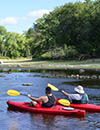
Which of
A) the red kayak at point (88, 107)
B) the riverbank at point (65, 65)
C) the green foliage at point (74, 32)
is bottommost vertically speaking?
the red kayak at point (88, 107)

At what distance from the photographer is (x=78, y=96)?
12.9 m

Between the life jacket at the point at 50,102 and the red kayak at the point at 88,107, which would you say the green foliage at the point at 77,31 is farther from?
the life jacket at the point at 50,102

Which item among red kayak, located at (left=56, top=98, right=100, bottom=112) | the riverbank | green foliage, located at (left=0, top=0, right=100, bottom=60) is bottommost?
red kayak, located at (left=56, top=98, right=100, bottom=112)

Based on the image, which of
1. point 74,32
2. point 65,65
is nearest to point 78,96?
point 65,65

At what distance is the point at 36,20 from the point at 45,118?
64.5 meters

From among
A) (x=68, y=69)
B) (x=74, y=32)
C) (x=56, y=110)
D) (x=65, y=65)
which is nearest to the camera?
(x=56, y=110)

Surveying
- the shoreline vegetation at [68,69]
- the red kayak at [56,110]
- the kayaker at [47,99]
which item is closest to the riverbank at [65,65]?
the shoreline vegetation at [68,69]

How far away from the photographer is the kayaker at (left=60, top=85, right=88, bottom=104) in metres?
12.9

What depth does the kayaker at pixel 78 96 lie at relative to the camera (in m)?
12.9

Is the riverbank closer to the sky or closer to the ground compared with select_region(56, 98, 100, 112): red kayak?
closer to the sky

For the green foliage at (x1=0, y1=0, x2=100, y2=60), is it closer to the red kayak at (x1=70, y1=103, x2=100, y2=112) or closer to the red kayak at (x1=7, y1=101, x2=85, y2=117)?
the red kayak at (x1=70, y1=103, x2=100, y2=112)

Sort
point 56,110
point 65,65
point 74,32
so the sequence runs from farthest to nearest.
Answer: point 74,32
point 65,65
point 56,110

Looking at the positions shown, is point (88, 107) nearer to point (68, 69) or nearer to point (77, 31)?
point (68, 69)

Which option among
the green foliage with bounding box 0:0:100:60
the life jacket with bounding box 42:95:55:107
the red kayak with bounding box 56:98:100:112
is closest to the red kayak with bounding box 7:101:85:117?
the life jacket with bounding box 42:95:55:107
